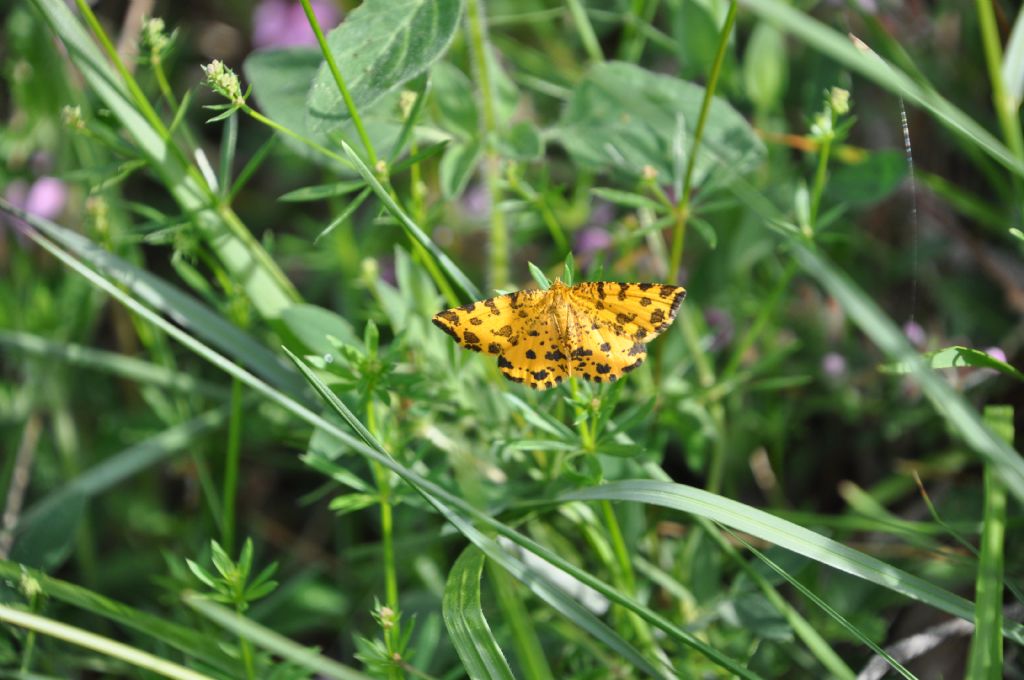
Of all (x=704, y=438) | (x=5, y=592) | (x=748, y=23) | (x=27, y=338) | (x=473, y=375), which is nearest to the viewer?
(x=5, y=592)

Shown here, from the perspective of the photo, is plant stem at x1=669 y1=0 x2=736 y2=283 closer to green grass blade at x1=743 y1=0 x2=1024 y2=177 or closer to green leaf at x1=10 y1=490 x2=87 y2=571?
green grass blade at x1=743 y1=0 x2=1024 y2=177

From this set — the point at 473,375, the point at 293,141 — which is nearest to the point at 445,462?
the point at 473,375

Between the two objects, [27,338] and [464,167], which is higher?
[464,167]

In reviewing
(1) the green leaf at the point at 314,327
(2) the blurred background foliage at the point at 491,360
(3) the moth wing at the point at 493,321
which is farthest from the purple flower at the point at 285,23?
(3) the moth wing at the point at 493,321

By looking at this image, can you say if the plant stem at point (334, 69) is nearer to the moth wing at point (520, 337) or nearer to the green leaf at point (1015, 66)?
the moth wing at point (520, 337)

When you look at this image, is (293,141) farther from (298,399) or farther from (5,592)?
(5,592)

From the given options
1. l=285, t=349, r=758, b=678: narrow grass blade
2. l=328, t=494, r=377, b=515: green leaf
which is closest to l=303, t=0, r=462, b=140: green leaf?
l=285, t=349, r=758, b=678: narrow grass blade

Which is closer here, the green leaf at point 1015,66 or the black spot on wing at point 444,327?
the black spot on wing at point 444,327
